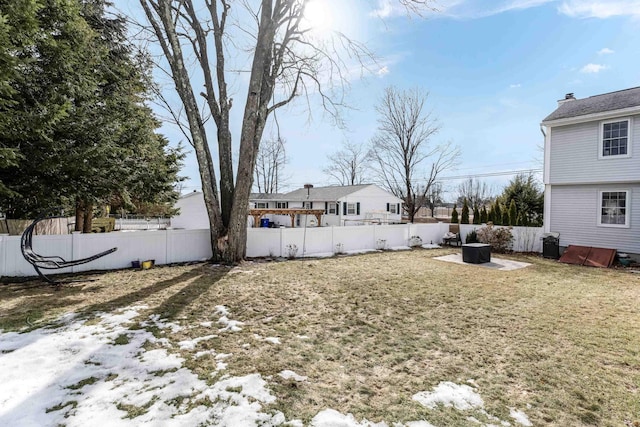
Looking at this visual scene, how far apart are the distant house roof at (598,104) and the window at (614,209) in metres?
2.97

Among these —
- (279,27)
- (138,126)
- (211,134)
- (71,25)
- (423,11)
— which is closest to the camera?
(71,25)

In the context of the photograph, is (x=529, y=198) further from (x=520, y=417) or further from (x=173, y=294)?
(x=173, y=294)

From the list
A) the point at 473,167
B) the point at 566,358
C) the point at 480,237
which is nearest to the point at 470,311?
the point at 566,358

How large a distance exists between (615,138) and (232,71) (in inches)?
532

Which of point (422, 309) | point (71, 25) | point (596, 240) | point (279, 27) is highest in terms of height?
point (279, 27)

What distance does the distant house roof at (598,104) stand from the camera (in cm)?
1025

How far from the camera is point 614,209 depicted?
10.5 m

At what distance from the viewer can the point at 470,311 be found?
16.8ft

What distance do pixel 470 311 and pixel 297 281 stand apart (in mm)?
3702

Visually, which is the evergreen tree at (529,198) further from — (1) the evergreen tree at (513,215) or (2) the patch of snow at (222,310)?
(2) the patch of snow at (222,310)

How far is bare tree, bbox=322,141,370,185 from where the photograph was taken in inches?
1441

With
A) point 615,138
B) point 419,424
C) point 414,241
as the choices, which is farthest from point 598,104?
point 419,424

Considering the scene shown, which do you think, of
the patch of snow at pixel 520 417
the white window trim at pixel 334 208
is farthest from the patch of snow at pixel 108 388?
the white window trim at pixel 334 208

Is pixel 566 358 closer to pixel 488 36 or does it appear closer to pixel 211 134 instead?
pixel 211 134
